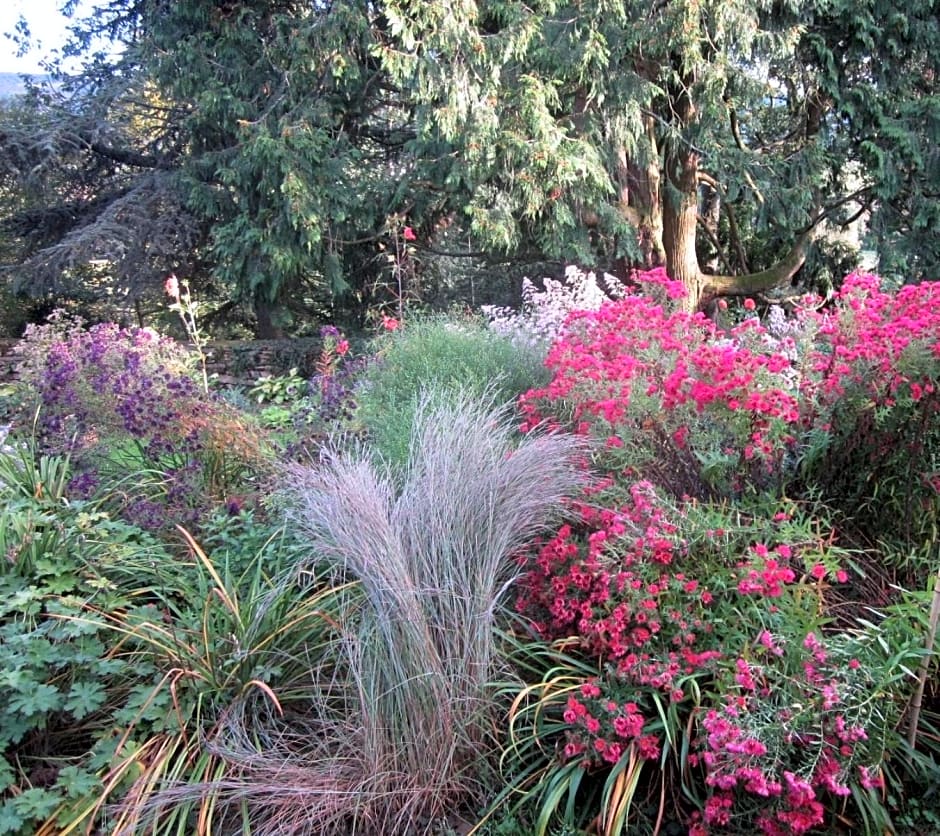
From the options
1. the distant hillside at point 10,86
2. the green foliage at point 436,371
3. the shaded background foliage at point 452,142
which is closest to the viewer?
the green foliage at point 436,371

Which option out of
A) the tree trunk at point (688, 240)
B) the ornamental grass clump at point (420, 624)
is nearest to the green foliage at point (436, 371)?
the ornamental grass clump at point (420, 624)

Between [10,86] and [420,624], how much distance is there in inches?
493

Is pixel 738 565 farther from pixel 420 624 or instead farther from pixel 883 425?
pixel 420 624

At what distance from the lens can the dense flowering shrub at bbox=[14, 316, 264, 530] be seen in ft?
10.6

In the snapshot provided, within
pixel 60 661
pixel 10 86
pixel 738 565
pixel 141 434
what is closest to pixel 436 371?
pixel 141 434

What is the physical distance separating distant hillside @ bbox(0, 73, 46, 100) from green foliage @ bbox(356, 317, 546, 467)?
963 cm

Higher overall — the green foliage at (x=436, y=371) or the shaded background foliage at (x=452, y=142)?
the shaded background foliage at (x=452, y=142)

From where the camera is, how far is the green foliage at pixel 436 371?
3783 millimetres

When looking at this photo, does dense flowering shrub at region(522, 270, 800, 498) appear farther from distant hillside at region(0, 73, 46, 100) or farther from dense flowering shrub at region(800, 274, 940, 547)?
distant hillside at region(0, 73, 46, 100)

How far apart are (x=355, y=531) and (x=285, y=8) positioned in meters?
9.24

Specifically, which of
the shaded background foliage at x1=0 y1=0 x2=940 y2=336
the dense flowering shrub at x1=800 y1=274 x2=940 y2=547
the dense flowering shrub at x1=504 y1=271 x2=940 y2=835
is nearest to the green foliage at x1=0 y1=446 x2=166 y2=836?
the dense flowering shrub at x1=504 y1=271 x2=940 y2=835

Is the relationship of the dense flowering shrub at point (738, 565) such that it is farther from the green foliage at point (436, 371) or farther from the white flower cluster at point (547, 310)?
the white flower cluster at point (547, 310)

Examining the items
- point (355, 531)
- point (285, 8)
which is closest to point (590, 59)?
point (285, 8)

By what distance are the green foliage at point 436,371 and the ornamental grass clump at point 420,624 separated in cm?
115
